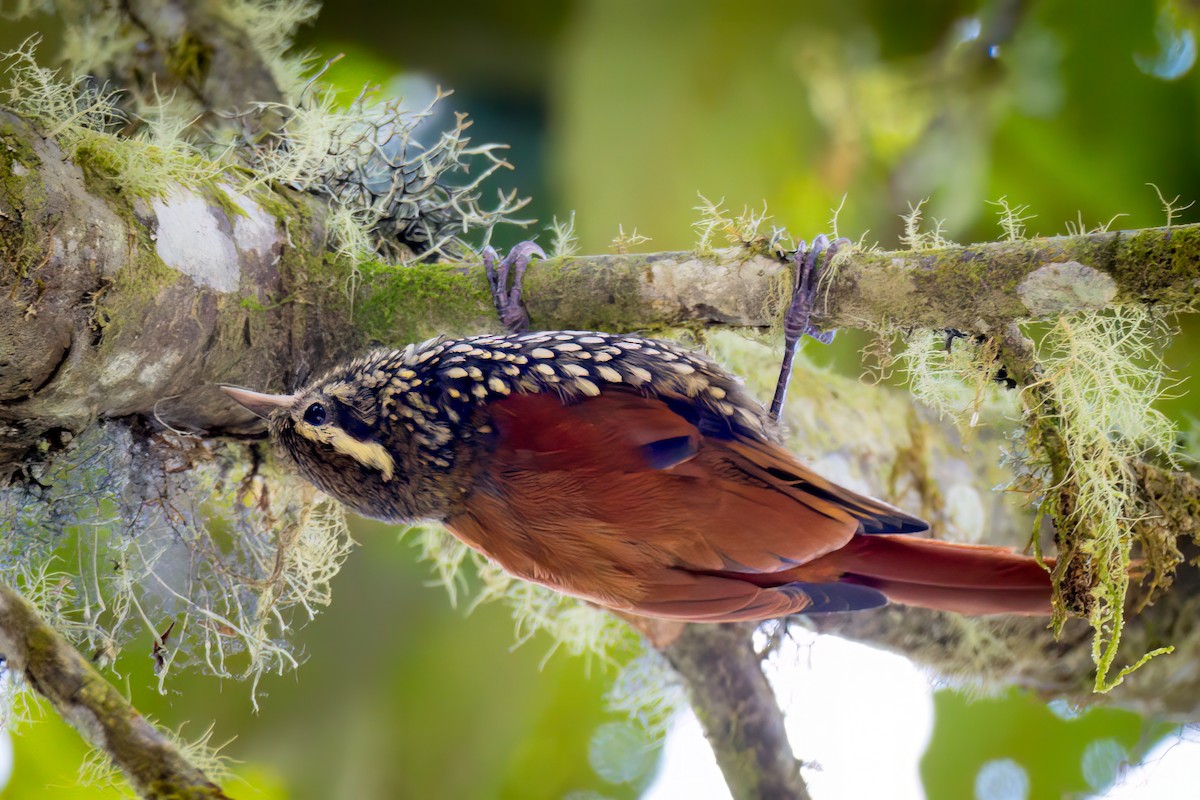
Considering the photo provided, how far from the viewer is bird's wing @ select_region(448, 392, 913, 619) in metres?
1.43

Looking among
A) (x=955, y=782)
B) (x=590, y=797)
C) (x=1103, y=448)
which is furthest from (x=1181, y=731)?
(x=590, y=797)

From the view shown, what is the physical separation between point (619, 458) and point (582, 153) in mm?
1577

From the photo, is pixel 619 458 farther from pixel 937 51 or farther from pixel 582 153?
pixel 937 51

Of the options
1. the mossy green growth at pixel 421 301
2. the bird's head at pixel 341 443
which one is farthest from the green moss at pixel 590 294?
the bird's head at pixel 341 443

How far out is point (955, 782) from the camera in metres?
2.83

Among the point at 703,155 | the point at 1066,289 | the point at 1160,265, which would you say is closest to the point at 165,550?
the point at 1066,289

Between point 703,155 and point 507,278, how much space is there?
1.50 meters

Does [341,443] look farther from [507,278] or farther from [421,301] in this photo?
[507,278]

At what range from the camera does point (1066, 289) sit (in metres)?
1.18

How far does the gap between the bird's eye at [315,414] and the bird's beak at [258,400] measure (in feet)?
0.12

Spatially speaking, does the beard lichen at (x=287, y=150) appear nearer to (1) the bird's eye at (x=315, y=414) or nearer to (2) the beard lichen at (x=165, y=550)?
(1) the bird's eye at (x=315, y=414)

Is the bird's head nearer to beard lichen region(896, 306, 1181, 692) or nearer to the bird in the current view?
the bird

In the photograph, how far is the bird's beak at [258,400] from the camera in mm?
1432

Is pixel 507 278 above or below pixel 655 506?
above
